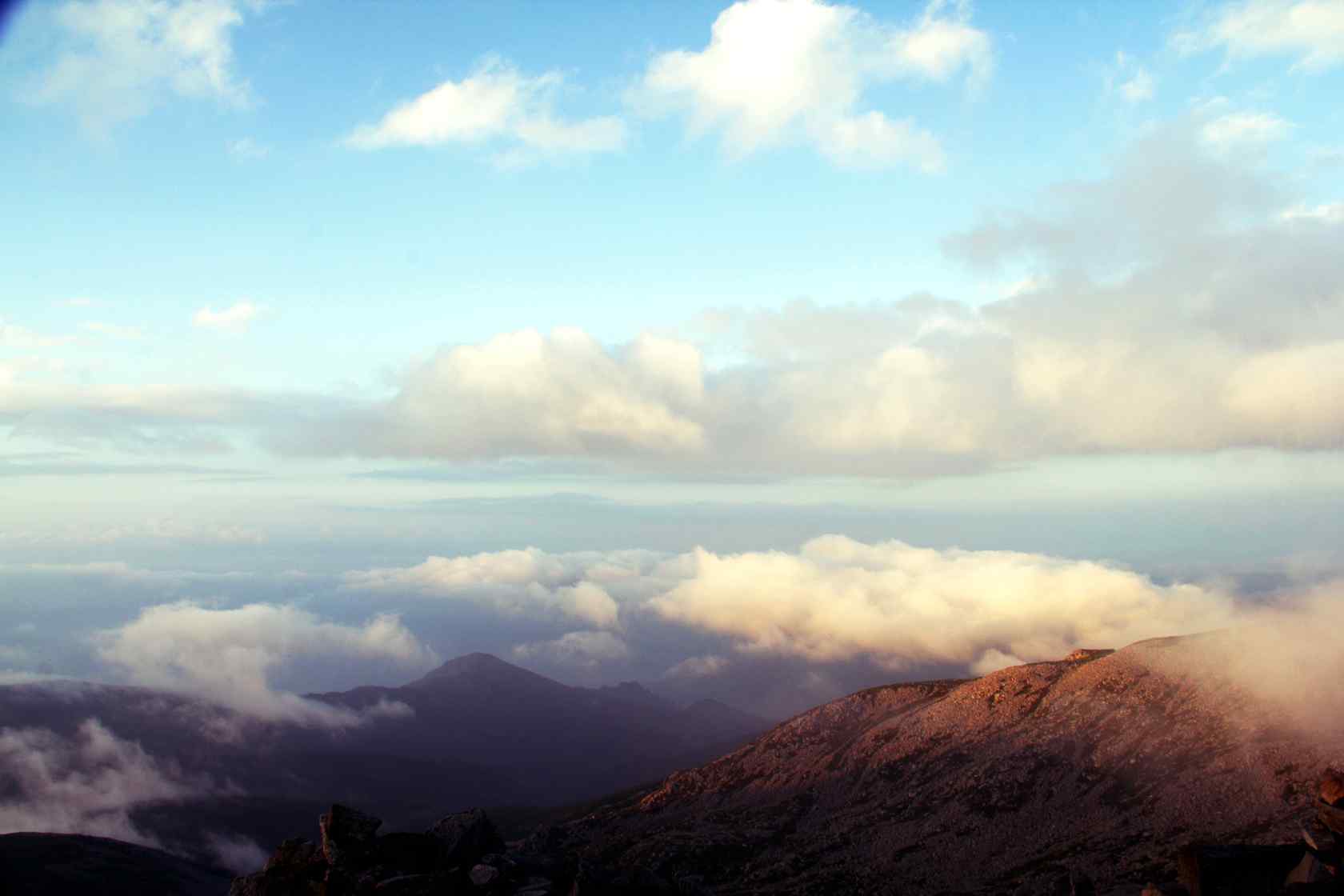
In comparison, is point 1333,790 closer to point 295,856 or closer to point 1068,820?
point 295,856

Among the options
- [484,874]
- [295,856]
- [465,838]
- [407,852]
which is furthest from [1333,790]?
[295,856]

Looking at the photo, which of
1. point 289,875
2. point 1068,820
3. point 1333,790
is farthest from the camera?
point 1068,820


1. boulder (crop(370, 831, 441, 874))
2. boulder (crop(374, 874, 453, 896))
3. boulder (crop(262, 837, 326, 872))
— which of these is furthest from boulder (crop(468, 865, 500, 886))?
boulder (crop(262, 837, 326, 872))

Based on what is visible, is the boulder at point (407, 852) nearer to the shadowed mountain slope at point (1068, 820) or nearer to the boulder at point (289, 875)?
the boulder at point (289, 875)

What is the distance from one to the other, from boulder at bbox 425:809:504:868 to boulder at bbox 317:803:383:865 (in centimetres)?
715

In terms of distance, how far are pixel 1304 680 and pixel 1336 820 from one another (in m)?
162

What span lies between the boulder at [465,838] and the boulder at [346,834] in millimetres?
7151

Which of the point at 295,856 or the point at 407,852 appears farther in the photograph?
the point at 295,856

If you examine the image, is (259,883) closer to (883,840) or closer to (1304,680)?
(883,840)

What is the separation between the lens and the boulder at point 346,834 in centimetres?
6994

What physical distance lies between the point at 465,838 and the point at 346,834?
1266 centimetres

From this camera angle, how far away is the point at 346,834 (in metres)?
71.6

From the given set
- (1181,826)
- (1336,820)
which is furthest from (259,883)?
(1181,826)

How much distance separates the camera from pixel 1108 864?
14488cm
